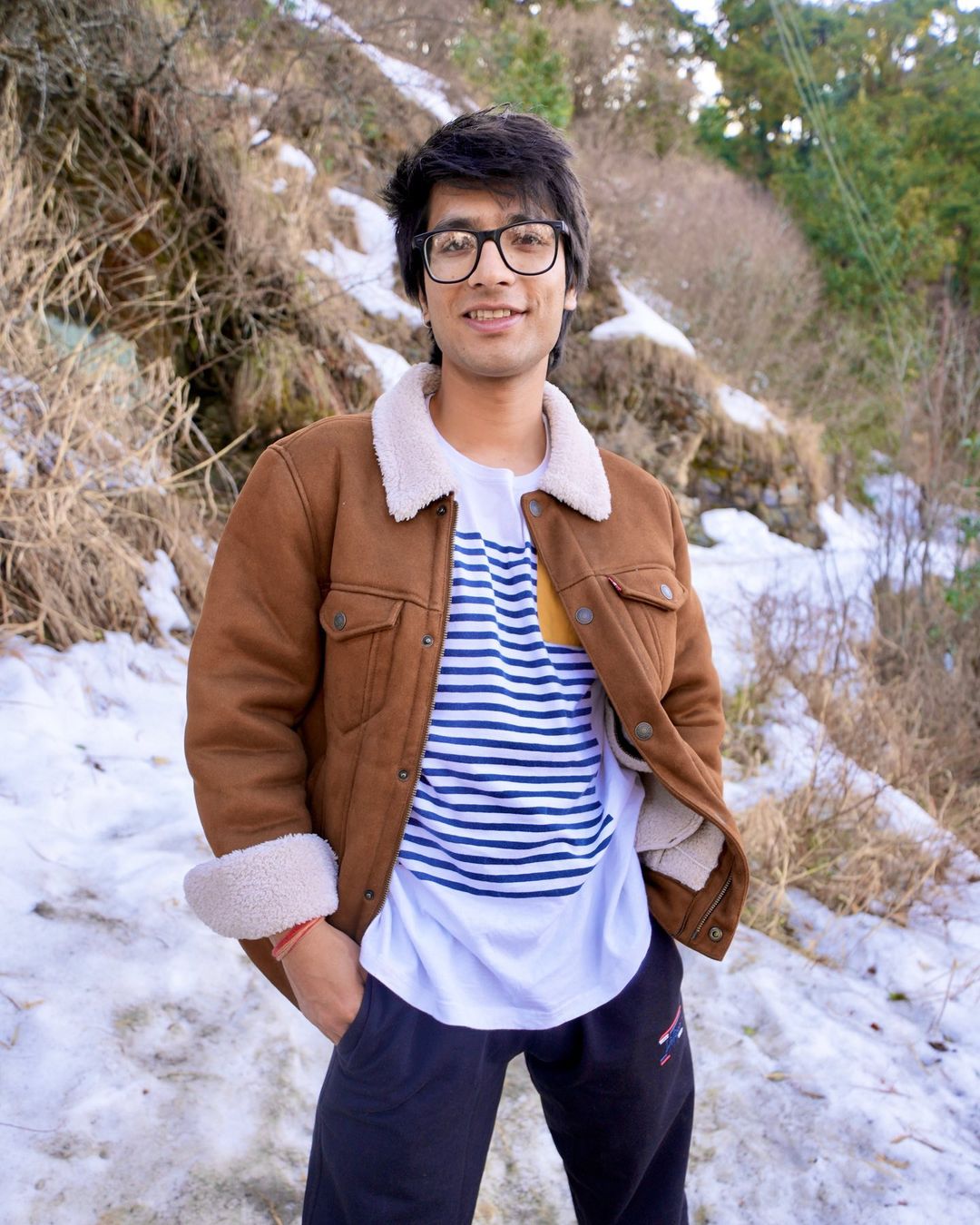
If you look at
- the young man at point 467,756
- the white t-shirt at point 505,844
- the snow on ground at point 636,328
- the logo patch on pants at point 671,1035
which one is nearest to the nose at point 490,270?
the young man at point 467,756

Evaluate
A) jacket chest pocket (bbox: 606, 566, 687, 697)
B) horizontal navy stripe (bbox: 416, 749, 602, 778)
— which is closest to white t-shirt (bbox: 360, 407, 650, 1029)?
horizontal navy stripe (bbox: 416, 749, 602, 778)

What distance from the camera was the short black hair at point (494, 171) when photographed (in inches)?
55.9

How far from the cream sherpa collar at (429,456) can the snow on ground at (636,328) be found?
25.3 feet

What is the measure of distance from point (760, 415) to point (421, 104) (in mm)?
Result: 4641

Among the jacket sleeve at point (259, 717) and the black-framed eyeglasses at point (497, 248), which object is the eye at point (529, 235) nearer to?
the black-framed eyeglasses at point (497, 248)

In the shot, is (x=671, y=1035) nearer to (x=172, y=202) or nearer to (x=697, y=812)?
(x=697, y=812)

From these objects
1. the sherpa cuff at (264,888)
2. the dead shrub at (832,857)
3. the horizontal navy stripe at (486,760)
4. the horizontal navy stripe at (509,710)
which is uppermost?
the horizontal navy stripe at (509,710)

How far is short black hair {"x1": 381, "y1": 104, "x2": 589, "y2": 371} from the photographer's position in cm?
142

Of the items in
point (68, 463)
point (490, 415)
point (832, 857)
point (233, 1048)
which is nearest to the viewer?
point (490, 415)

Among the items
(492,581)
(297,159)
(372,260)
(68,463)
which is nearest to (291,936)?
(492,581)

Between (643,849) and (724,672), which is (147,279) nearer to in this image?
(724,672)

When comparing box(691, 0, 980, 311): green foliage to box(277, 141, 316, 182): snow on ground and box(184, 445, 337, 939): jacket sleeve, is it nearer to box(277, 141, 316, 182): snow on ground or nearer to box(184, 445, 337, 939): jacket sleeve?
box(277, 141, 316, 182): snow on ground

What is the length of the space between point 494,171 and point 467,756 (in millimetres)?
910

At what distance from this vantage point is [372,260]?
693cm
